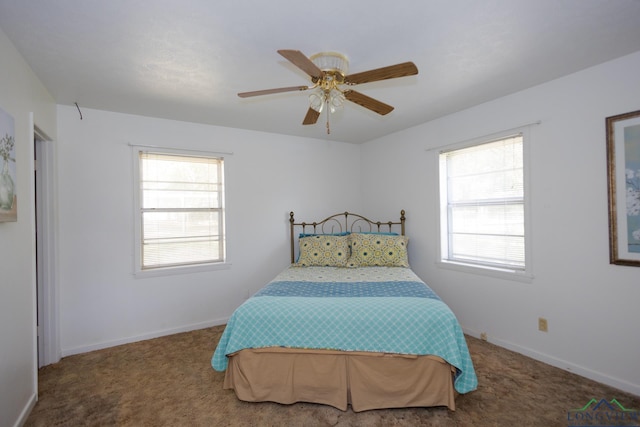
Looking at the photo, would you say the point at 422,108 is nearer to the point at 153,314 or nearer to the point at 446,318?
the point at 446,318

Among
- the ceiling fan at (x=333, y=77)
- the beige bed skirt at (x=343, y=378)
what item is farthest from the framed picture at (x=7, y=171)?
the beige bed skirt at (x=343, y=378)

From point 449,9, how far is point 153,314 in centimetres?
381

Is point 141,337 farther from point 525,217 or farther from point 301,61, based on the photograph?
point 525,217

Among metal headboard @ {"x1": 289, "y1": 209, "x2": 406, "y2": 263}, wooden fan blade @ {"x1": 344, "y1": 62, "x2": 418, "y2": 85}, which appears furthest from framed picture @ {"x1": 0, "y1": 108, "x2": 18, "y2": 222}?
metal headboard @ {"x1": 289, "y1": 209, "x2": 406, "y2": 263}

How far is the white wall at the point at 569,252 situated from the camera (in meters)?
2.18

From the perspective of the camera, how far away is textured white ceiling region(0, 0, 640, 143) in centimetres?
160

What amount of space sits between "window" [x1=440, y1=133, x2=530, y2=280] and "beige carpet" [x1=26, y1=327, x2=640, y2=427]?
947mm

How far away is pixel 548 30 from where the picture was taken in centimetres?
182

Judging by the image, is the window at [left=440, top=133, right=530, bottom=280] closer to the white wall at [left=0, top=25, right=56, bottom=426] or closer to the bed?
the bed

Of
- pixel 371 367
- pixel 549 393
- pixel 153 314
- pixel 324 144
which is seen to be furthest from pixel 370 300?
pixel 324 144

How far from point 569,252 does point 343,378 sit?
213 cm

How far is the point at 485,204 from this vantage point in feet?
10.3

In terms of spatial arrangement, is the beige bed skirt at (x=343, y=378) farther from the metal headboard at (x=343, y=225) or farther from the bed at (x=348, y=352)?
the metal headboard at (x=343, y=225)

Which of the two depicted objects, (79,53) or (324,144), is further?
(324,144)
